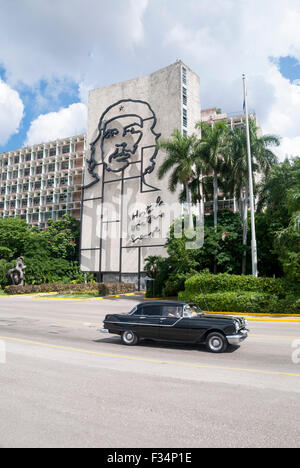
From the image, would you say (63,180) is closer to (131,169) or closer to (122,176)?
(122,176)

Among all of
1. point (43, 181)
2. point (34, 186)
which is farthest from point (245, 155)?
point (34, 186)

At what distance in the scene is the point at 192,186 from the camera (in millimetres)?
34375

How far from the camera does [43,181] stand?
89312 mm

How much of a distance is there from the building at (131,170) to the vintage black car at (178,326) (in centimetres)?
3617

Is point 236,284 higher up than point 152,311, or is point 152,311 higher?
point 236,284

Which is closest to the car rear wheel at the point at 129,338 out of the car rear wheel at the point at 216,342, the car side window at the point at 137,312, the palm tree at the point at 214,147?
the car side window at the point at 137,312

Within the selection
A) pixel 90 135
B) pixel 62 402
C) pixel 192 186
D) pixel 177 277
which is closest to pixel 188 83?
A: pixel 90 135

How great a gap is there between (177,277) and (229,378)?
21.8 meters

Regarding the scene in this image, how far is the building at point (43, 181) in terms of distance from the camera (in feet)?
278

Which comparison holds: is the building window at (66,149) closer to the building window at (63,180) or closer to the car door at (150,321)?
the building window at (63,180)
